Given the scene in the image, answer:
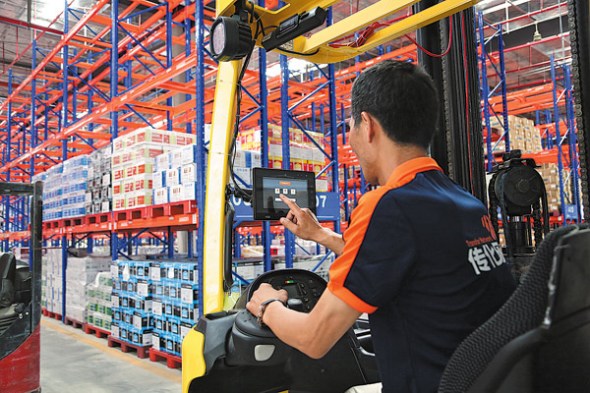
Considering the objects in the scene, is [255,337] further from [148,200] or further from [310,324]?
[148,200]

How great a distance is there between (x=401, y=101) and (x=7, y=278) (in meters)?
4.16

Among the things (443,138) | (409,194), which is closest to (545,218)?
(443,138)

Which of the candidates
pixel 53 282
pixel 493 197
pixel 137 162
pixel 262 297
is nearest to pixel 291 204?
pixel 262 297

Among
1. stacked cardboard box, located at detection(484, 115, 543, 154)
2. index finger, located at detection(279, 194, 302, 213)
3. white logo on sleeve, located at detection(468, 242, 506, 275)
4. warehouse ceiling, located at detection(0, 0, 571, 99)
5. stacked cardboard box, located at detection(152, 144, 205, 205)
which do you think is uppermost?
warehouse ceiling, located at detection(0, 0, 571, 99)

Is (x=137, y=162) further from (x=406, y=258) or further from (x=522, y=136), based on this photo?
(x=522, y=136)

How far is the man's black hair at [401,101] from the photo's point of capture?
148 cm

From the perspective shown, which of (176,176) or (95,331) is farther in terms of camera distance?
(95,331)

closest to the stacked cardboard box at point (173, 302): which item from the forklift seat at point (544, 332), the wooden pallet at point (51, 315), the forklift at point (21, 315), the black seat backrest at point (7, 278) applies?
the forklift at point (21, 315)

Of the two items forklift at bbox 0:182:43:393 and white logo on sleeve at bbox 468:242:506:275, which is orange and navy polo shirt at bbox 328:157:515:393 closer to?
white logo on sleeve at bbox 468:242:506:275

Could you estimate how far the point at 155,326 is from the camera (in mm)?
6742

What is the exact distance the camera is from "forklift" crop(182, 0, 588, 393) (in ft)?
6.78

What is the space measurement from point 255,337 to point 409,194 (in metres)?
0.88

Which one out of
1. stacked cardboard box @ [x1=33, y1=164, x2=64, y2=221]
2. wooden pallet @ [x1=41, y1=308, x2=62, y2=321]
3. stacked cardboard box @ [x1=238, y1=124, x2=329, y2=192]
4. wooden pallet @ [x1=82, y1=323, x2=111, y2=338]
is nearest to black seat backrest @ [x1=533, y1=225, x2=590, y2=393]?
stacked cardboard box @ [x1=238, y1=124, x2=329, y2=192]

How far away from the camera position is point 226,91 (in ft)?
7.63
